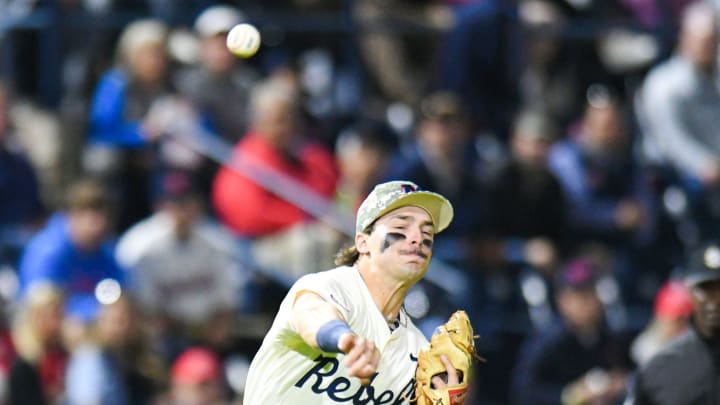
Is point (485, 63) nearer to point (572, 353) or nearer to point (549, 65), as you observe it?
point (549, 65)

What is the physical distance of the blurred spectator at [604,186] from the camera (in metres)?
11.3

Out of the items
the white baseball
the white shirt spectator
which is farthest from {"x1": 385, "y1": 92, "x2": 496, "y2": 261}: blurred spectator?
the white baseball

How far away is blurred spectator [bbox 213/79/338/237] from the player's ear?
4697 millimetres

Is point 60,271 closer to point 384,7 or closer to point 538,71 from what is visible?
point 384,7

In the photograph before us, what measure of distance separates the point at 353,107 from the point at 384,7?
861 mm

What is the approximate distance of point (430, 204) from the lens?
569 centimetres

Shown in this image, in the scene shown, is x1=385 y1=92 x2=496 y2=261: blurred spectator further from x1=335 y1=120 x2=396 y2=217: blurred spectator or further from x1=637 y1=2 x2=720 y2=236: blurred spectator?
x1=637 y1=2 x2=720 y2=236: blurred spectator

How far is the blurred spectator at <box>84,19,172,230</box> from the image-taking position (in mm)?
10906

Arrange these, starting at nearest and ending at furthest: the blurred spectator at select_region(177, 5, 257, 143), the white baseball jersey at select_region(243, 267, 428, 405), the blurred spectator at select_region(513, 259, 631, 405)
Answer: the white baseball jersey at select_region(243, 267, 428, 405)
the blurred spectator at select_region(513, 259, 631, 405)
the blurred spectator at select_region(177, 5, 257, 143)

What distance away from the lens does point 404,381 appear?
18.6ft

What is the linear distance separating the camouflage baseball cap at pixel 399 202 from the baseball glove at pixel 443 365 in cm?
45

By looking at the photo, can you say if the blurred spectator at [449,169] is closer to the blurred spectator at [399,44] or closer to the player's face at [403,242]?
the blurred spectator at [399,44]

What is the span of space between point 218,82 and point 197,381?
2.42 meters

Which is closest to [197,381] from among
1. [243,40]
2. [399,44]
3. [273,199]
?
[273,199]
